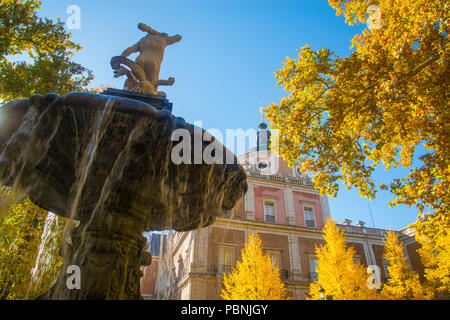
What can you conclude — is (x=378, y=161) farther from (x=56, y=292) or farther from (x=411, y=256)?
(x=411, y=256)

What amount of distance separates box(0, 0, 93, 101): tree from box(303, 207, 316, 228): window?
69.5ft

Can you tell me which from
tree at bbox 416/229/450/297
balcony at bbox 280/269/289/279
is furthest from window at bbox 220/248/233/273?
tree at bbox 416/229/450/297

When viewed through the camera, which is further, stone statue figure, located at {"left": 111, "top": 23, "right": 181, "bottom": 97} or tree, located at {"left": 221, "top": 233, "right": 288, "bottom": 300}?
tree, located at {"left": 221, "top": 233, "right": 288, "bottom": 300}

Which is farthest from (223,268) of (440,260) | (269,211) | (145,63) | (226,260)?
(145,63)

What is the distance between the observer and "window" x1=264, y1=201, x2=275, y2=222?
24594 millimetres

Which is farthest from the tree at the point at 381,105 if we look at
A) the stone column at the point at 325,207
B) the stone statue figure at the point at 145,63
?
the stone column at the point at 325,207

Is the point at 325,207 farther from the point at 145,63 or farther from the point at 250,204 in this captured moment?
the point at 145,63

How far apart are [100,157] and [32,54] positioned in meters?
8.87

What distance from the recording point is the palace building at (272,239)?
20734mm

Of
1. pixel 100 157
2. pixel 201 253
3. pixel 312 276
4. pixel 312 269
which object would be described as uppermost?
pixel 201 253

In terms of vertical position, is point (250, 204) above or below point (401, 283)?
above

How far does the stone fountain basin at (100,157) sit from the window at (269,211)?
2090cm

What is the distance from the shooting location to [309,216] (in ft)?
84.5

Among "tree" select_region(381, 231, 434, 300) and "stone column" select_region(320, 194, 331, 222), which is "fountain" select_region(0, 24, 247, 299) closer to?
"tree" select_region(381, 231, 434, 300)
